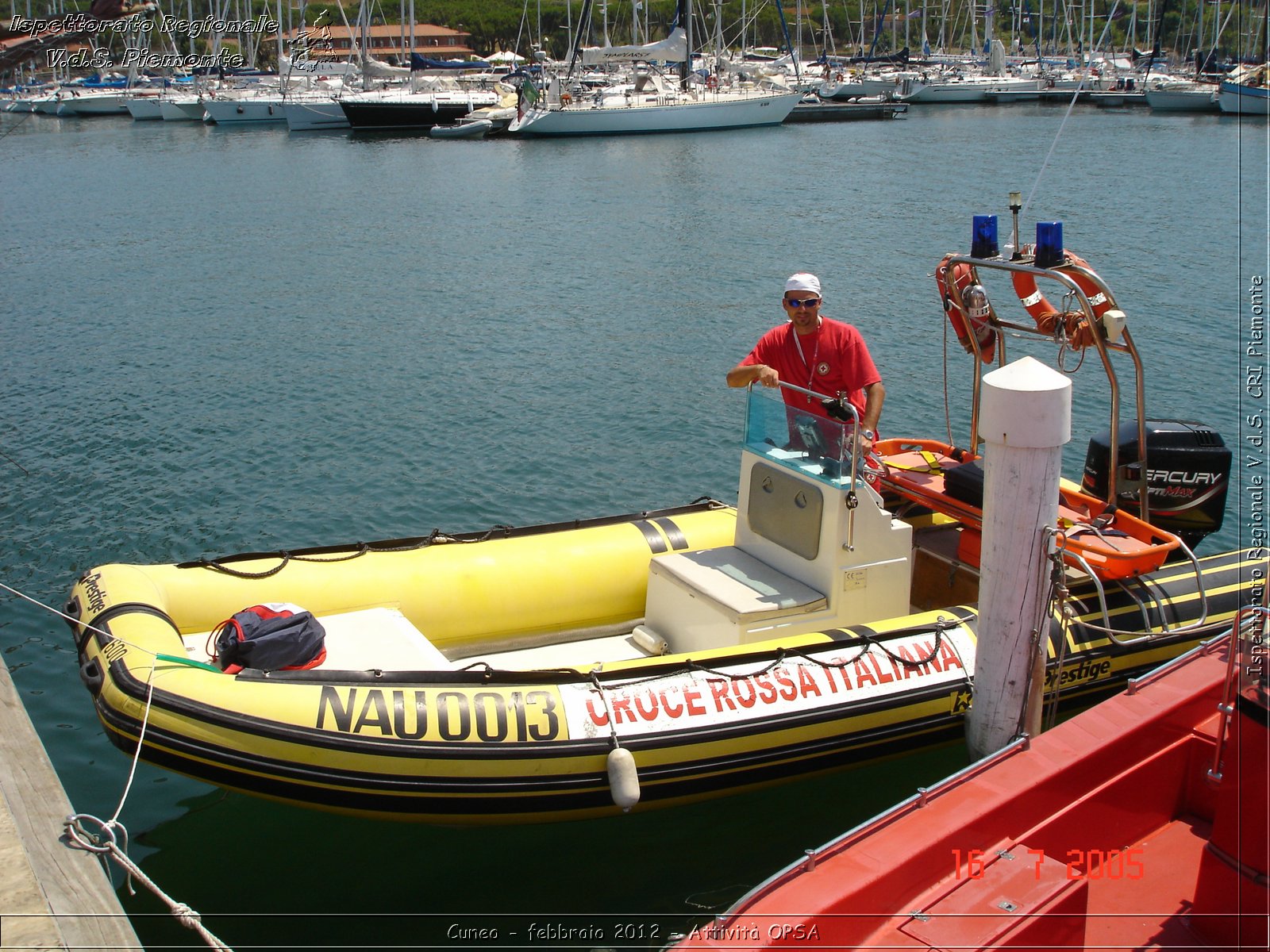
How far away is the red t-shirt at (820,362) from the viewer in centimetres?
678

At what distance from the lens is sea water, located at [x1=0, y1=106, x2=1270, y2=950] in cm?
620

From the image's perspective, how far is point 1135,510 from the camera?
7.19 m

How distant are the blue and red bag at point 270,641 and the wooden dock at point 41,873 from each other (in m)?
0.91

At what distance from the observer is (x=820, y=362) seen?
6.86 m

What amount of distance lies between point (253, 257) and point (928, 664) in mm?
21147

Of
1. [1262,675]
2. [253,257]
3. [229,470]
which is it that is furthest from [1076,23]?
[1262,675]

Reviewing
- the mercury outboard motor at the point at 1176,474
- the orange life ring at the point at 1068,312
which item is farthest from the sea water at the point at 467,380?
the orange life ring at the point at 1068,312

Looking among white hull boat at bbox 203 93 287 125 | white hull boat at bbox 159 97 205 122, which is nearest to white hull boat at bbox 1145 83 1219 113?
white hull boat at bbox 203 93 287 125

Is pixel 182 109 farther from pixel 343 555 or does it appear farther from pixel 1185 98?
pixel 343 555

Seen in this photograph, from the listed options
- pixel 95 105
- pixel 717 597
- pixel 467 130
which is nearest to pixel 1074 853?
pixel 717 597

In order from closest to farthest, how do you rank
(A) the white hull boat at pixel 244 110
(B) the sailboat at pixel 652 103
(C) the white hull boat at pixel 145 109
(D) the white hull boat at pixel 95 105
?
(B) the sailboat at pixel 652 103
(A) the white hull boat at pixel 244 110
(C) the white hull boat at pixel 145 109
(D) the white hull boat at pixel 95 105

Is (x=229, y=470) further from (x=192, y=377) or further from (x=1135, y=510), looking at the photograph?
(x=1135, y=510)

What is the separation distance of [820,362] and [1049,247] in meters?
1.38

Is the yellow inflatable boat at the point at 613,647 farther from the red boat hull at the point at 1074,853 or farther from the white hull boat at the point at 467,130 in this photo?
the white hull boat at the point at 467,130
